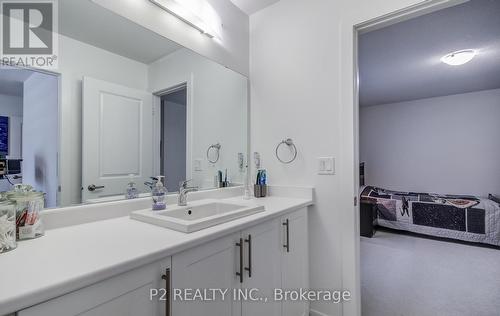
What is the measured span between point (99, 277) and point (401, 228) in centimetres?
420

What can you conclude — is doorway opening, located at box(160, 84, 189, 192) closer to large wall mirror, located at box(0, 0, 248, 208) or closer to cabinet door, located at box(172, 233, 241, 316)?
large wall mirror, located at box(0, 0, 248, 208)

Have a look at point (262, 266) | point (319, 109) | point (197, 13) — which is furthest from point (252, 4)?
point (262, 266)

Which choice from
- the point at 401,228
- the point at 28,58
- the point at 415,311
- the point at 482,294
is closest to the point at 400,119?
the point at 401,228

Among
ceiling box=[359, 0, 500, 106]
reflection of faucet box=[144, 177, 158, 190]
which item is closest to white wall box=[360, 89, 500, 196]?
ceiling box=[359, 0, 500, 106]

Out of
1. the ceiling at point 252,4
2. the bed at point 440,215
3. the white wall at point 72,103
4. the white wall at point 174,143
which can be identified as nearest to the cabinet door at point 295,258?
the white wall at point 174,143

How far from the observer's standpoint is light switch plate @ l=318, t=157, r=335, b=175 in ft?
5.58

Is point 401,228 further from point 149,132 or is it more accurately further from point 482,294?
point 149,132

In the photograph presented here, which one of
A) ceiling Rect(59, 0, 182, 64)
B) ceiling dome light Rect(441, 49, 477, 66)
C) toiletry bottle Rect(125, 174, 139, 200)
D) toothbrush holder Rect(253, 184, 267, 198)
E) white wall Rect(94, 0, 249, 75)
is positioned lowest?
toothbrush holder Rect(253, 184, 267, 198)

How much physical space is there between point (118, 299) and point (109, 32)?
4.14 feet

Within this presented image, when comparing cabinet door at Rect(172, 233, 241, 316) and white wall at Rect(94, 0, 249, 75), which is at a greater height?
white wall at Rect(94, 0, 249, 75)

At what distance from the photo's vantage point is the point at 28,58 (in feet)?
3.33

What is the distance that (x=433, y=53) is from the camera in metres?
2.78

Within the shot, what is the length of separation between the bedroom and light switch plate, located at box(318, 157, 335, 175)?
1100mm

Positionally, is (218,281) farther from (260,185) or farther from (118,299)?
(260,185)
